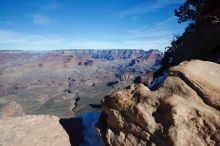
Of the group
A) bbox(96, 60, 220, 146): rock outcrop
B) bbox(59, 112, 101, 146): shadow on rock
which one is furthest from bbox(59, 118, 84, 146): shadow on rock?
bbox(96, 60, 220, 146): rock outcrop

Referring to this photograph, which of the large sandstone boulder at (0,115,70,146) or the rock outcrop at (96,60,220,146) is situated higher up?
the rock outcrop at (96,60,220,146)

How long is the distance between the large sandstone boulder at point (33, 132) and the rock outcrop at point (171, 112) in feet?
10.5

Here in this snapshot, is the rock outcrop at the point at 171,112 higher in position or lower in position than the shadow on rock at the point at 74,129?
higher

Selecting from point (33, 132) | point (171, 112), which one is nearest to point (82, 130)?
point (33, 132)

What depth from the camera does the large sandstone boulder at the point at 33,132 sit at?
11523mm

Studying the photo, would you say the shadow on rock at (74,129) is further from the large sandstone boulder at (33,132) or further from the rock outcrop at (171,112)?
the rock outcrop at (171,112)

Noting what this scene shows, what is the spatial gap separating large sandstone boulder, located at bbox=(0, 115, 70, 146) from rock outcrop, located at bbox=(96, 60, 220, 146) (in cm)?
319

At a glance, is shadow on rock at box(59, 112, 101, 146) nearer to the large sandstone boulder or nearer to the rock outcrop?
the large sandstone boulder

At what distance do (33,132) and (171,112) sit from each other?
6.95 m

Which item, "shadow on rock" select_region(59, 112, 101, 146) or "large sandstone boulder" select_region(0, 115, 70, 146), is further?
"shadow on rock" select_region(59, 112, 101, 146)

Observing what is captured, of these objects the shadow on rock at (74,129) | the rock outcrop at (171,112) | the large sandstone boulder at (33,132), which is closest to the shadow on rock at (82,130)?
the shadow on rock at (74,129)

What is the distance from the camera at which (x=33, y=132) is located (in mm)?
12125

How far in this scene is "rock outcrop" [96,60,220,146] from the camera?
7668mm

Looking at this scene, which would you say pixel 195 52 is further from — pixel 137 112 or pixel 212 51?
pixel 137 112
